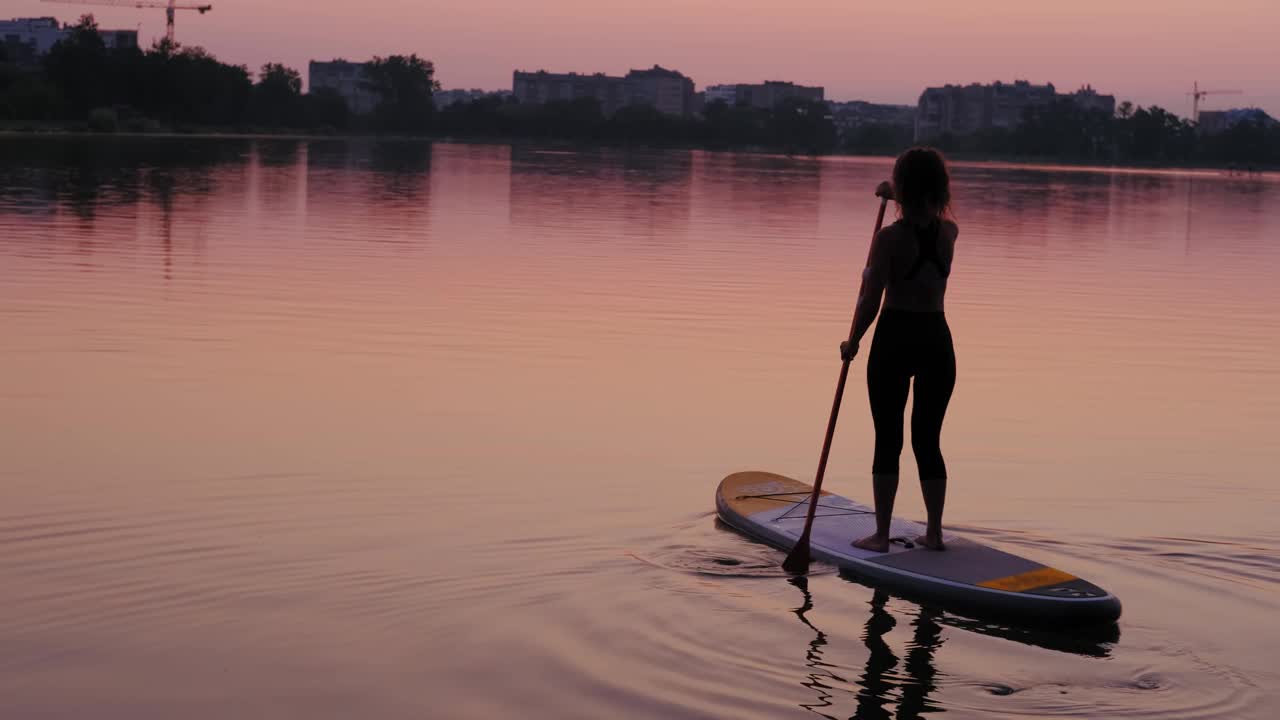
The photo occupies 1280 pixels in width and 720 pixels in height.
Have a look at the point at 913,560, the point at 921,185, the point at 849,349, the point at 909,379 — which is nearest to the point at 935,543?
the point at 913,560

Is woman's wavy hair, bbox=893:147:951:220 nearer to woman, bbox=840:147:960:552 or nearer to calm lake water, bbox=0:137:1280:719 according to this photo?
woman, bbox=840:147:960:552

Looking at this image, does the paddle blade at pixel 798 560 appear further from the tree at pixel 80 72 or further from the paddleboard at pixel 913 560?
the tree at pixel 80 72

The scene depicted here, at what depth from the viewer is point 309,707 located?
6.04 metres

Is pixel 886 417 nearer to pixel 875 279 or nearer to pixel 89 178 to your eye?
pixel 875 279

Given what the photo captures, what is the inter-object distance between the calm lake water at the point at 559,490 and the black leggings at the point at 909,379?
77cm

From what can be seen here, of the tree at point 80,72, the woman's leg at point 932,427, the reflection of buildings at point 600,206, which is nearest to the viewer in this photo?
the woman's leg at point 932,427

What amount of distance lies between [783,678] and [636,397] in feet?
21.2

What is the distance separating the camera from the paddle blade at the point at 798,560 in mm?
8234

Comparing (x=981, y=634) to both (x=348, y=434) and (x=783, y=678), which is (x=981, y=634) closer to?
(x=783, y=678)

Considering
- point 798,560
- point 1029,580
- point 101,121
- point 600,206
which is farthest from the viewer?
point 101,121

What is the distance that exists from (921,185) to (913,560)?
1927mm

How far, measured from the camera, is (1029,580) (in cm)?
757

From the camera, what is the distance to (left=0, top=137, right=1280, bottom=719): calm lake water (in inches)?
255

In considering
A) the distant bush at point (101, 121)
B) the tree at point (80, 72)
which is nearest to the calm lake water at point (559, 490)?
the distant bush at point (101, 121)
